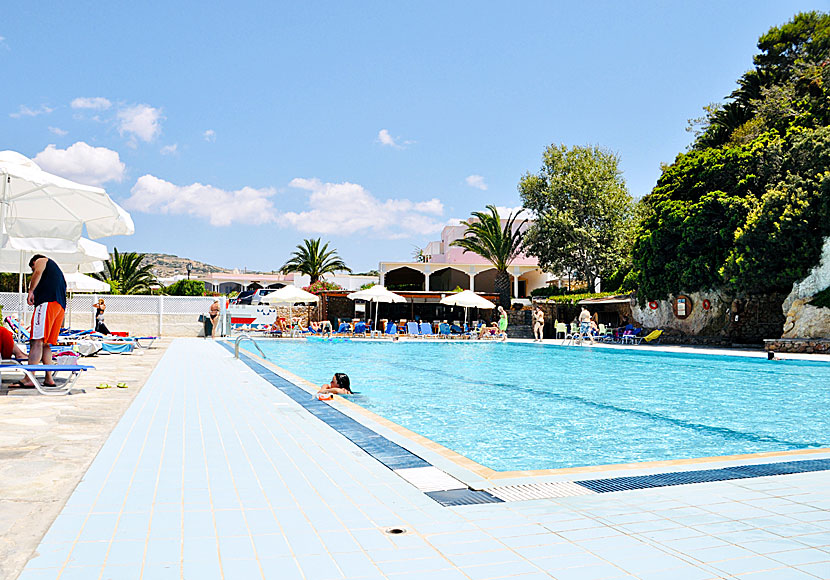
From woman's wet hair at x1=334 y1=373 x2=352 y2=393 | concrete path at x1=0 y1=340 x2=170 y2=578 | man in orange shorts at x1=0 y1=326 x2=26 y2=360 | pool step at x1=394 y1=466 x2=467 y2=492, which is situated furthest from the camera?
woman's wet hair at x1=334 y1=373 x2=352 y2=393

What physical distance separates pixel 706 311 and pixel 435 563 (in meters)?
23.6

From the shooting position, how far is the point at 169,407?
6.82 metres

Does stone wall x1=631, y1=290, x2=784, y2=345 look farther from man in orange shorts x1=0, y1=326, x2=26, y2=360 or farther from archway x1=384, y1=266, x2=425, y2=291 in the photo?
man in orange shorts x1=0, y1=326, x2=26, y2=360

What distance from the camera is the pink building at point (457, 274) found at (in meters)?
39.1

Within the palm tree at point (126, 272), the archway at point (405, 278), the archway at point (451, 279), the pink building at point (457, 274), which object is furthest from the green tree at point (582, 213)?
the palm tree at point (126, 272)

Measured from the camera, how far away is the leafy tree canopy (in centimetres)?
1953

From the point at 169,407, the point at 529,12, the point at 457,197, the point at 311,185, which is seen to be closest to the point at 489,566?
the point at 169,407

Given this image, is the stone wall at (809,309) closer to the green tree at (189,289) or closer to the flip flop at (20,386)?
the flip flop at (20,386)

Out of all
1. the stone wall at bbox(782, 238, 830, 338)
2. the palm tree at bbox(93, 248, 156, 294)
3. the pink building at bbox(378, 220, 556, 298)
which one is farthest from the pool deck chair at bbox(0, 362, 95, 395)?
the palm tree at bbox(93, 248, 156, 294)

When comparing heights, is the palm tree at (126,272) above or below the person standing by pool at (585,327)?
above

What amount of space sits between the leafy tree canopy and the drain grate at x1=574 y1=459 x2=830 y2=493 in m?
17.4

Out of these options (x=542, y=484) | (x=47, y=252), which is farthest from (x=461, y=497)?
(x=47, y=252)

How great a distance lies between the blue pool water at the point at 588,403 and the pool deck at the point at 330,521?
1810 millimetres

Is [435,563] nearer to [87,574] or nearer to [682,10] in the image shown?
[87,574]
